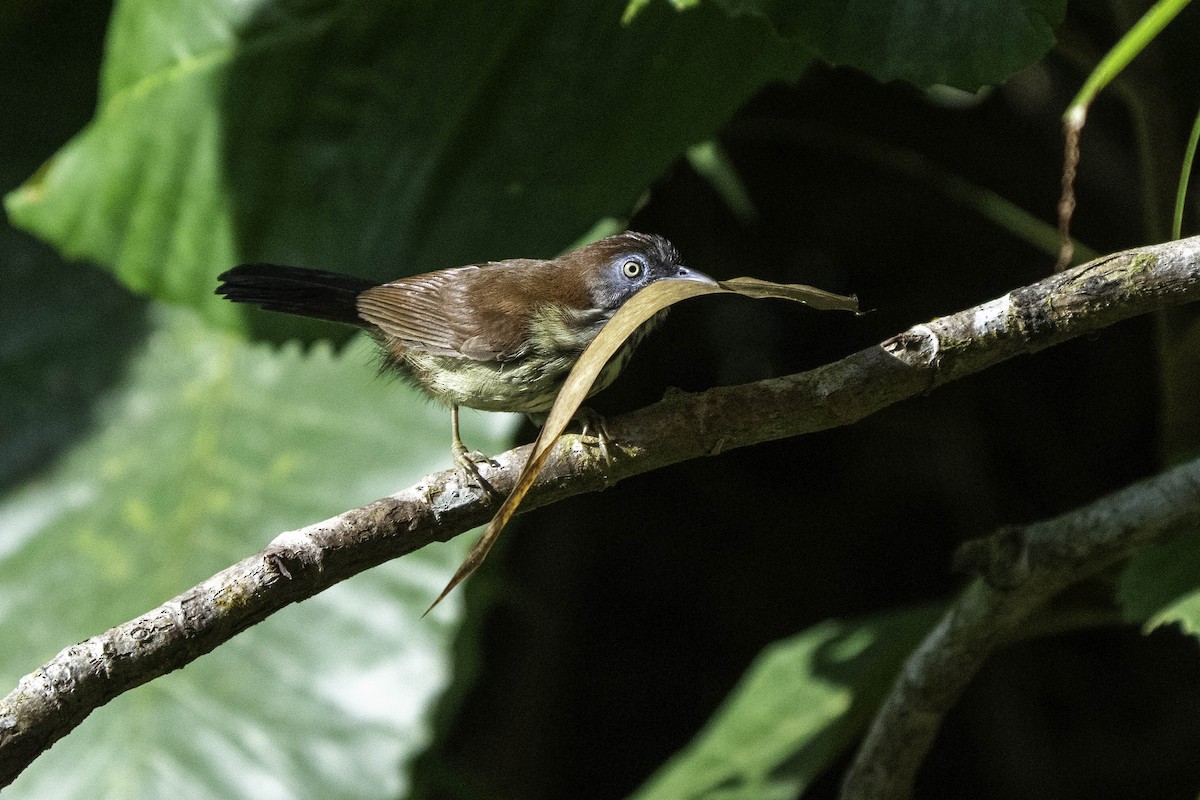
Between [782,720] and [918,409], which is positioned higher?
[918,409]

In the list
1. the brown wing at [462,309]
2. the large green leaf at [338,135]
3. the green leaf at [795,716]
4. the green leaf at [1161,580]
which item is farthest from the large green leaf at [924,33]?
the green leaf at [795,716]

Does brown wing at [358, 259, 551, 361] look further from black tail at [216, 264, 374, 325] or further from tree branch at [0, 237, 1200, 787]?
tree branch at [0, 237, 1200, 787]

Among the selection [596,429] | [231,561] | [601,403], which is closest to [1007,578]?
[596,429]

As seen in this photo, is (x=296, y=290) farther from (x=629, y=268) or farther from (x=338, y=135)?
(x=629, y=268)

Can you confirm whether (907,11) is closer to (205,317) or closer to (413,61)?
(413,61)

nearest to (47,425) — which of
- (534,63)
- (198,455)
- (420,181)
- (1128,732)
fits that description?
(198,455)

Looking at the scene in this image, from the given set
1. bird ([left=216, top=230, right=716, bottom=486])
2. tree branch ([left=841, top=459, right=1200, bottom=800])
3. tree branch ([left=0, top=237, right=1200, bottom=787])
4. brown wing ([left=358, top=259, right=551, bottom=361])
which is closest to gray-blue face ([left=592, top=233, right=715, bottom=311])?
bird ([left=216, top=230, right=716, bottom=486])
